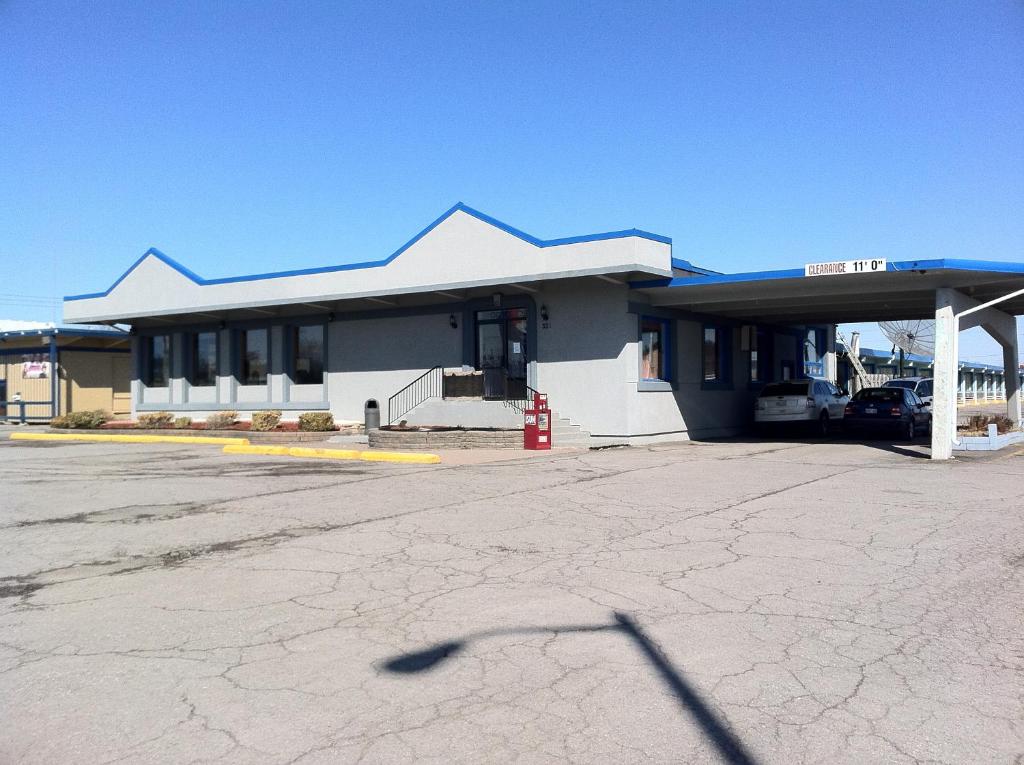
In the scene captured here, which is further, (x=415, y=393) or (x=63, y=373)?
(x=63, y=373)

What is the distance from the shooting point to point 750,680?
4.91 metres

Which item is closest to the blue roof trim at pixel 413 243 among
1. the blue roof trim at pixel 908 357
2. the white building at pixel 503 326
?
the white building at pixel 503 326

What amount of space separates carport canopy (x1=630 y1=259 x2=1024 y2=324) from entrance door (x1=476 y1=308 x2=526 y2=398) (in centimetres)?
369

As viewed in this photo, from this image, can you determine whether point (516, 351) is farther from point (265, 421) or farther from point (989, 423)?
point (989, 423)

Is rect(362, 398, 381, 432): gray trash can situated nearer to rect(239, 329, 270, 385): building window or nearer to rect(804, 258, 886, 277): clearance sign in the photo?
rect(239, 329, 270, 385): building window

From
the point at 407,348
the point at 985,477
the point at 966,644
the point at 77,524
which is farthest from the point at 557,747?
the point at 407,348

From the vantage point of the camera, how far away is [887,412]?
23.8m

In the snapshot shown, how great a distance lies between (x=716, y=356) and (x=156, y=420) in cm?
1803

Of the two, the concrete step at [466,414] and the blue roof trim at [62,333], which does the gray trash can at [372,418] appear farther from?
the blue roof trim at [62,333]

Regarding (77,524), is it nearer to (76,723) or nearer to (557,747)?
(76,723)

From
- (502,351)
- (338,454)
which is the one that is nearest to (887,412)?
(502,351)

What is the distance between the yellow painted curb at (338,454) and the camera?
56.7 feet

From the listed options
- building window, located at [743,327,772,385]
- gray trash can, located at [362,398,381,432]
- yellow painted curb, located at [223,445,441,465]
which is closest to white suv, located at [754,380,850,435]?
building window, located at [743,327,772,385]

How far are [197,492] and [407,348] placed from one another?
12.9m
